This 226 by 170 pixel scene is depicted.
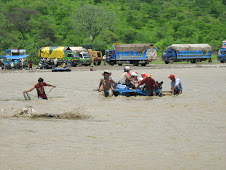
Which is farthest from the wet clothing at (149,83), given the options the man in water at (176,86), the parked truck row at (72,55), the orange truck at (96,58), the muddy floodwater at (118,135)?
the orange truck at (96,58)

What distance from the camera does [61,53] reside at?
52500mm

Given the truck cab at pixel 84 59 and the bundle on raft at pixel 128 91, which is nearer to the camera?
the bundle on raft at pixel 128 91

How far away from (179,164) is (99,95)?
39.1 ft

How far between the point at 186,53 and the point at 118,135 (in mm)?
44079

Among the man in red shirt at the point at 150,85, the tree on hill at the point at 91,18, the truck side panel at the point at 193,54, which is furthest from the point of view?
the tree on hill at the point at 91,18

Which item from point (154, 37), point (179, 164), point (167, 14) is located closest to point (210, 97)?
point (179, 164)

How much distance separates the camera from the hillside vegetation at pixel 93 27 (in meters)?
74.2

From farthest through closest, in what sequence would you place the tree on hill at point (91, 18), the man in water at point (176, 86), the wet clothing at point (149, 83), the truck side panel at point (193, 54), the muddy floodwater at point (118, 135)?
the tree on hill at point (91, 18), the truck side panel at point (193, 54), the man in water at point (176, 86), the wet clothing at point (149, 83), the muddy floodwater at point (118, 135)

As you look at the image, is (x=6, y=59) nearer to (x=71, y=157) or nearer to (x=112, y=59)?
(x=112, y=59)

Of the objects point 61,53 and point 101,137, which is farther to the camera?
point 61,53

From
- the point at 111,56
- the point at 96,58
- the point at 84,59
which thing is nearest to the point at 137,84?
the point at 84,59

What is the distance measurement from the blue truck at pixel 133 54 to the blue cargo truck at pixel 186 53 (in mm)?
3990

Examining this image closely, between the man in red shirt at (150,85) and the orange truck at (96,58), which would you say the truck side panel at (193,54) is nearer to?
the orange truck at (96,58)

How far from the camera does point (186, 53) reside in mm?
53281
